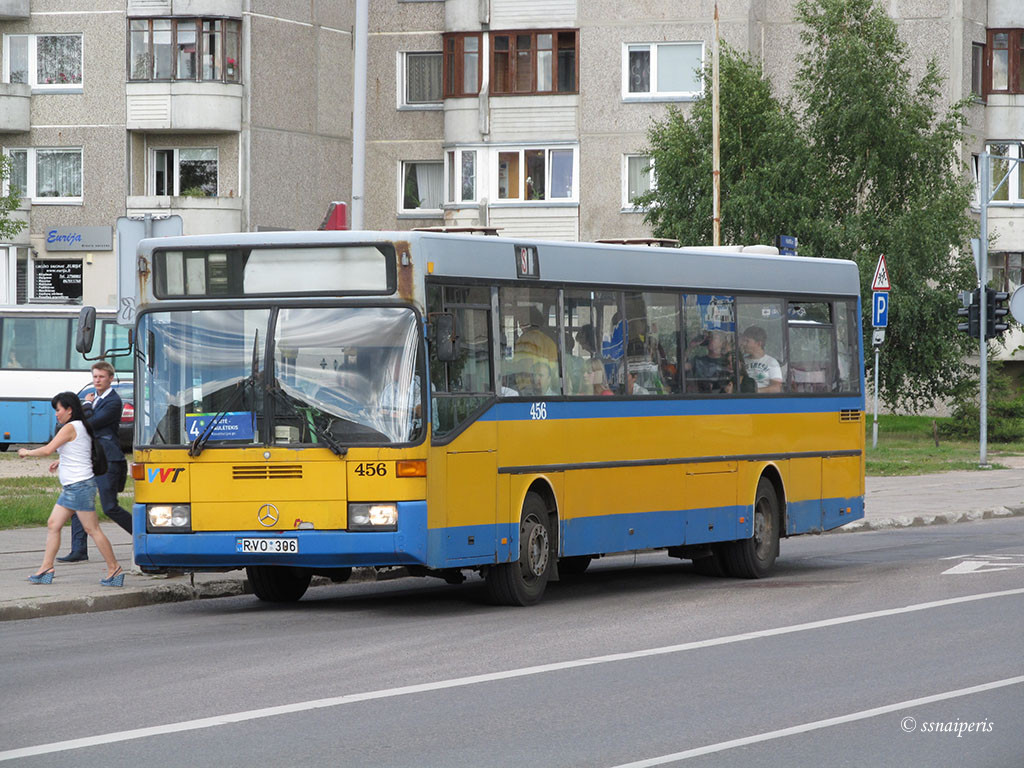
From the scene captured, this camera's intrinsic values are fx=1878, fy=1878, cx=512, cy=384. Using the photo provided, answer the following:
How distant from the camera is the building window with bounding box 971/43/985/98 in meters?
56.5

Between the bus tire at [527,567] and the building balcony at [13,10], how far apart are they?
4313 cm

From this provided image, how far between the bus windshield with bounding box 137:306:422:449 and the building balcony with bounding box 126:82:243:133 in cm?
3999

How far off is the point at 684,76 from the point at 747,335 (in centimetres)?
3727

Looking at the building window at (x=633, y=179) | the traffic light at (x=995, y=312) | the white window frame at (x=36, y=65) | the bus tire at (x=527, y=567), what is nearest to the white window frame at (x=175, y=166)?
the white window frame at (x=36, y=65)

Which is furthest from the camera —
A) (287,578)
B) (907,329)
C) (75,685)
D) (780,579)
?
(907,329)

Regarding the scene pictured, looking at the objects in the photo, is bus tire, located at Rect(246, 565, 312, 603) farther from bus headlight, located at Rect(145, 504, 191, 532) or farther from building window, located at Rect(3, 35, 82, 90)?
building window, located at Rect(3, 35, 82, 90)

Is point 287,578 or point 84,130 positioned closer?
point 287,578

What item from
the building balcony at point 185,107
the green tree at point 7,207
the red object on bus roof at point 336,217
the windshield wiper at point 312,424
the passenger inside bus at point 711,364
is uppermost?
the building balcony at point 185,107

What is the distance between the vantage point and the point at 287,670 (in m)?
10.9

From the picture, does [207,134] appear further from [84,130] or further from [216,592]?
[216,592]

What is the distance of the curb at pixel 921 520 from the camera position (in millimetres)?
24172

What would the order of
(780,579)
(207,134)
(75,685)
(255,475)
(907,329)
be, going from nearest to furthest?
(75,685) → (255,475) → (780,579) → (907,329) → (207,134)

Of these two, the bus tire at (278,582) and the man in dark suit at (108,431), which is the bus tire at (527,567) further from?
the man in dark suit at (108,431)

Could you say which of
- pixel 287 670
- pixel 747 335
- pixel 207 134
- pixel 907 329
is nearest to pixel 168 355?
pixel 287 670
